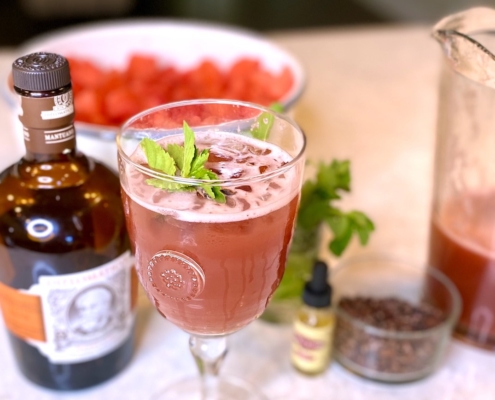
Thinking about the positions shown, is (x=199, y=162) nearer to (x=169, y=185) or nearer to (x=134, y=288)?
(x=169, y=185)

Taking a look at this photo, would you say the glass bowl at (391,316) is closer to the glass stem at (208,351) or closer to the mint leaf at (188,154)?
the glass stem at (208,351)

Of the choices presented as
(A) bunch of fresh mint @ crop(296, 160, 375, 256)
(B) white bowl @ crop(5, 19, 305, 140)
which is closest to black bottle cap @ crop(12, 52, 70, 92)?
(A) bunch of fresh mint @ crop(296, 160, 375, 256)

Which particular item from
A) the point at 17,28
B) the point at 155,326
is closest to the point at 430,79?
the point at 155,326

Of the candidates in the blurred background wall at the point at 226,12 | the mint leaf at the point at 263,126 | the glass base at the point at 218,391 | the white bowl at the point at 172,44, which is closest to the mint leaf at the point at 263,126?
the mint leaf at the point at 263,126

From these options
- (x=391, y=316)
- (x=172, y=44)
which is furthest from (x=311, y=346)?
(x=172, y=44)

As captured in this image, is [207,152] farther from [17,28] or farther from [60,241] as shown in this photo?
[17,28]
